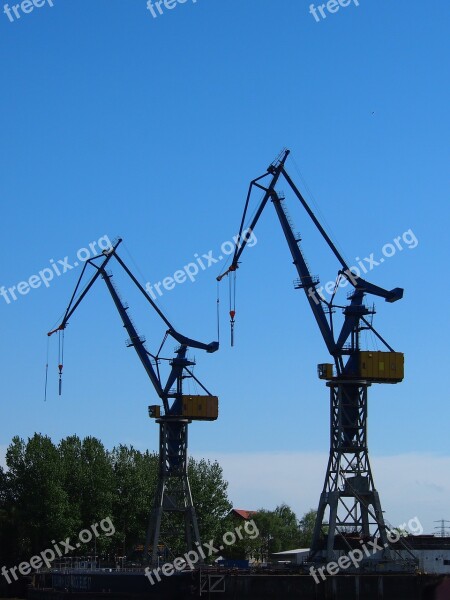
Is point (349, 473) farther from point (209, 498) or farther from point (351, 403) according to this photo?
point (209, 498)

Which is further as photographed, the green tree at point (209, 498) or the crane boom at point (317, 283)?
Answer: the green tree at point (209, 498)

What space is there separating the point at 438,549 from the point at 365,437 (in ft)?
39.6

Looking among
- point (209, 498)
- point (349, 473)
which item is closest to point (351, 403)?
point (349, 473)

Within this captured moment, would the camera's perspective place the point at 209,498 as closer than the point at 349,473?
No

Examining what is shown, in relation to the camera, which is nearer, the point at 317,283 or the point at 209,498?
the point at 317,283

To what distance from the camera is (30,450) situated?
401 feet

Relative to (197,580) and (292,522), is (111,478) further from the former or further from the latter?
(292,522)

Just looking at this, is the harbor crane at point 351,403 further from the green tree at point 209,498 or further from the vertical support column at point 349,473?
the green tree at point 209,498

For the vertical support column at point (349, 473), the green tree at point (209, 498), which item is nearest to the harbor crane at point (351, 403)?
the vertical support column at point (349, 473)

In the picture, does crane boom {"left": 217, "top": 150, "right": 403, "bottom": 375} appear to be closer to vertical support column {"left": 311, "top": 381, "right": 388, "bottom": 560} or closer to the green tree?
vertical support column {"left": 311, "top": 381, "right": 388, "bottom": 560}

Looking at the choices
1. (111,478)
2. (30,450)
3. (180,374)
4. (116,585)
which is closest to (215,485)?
(111,478)

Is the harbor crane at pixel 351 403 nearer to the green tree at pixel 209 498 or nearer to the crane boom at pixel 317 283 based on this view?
the crane boom at pixel 317 283

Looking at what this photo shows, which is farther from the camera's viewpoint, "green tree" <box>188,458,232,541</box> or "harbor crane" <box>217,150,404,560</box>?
"green tree" <box>188,458,232,541</box>

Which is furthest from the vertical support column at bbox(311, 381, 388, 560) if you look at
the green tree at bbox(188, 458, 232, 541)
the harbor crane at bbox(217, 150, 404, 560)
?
the green tree at bbox(188, 458, 232, 541)
